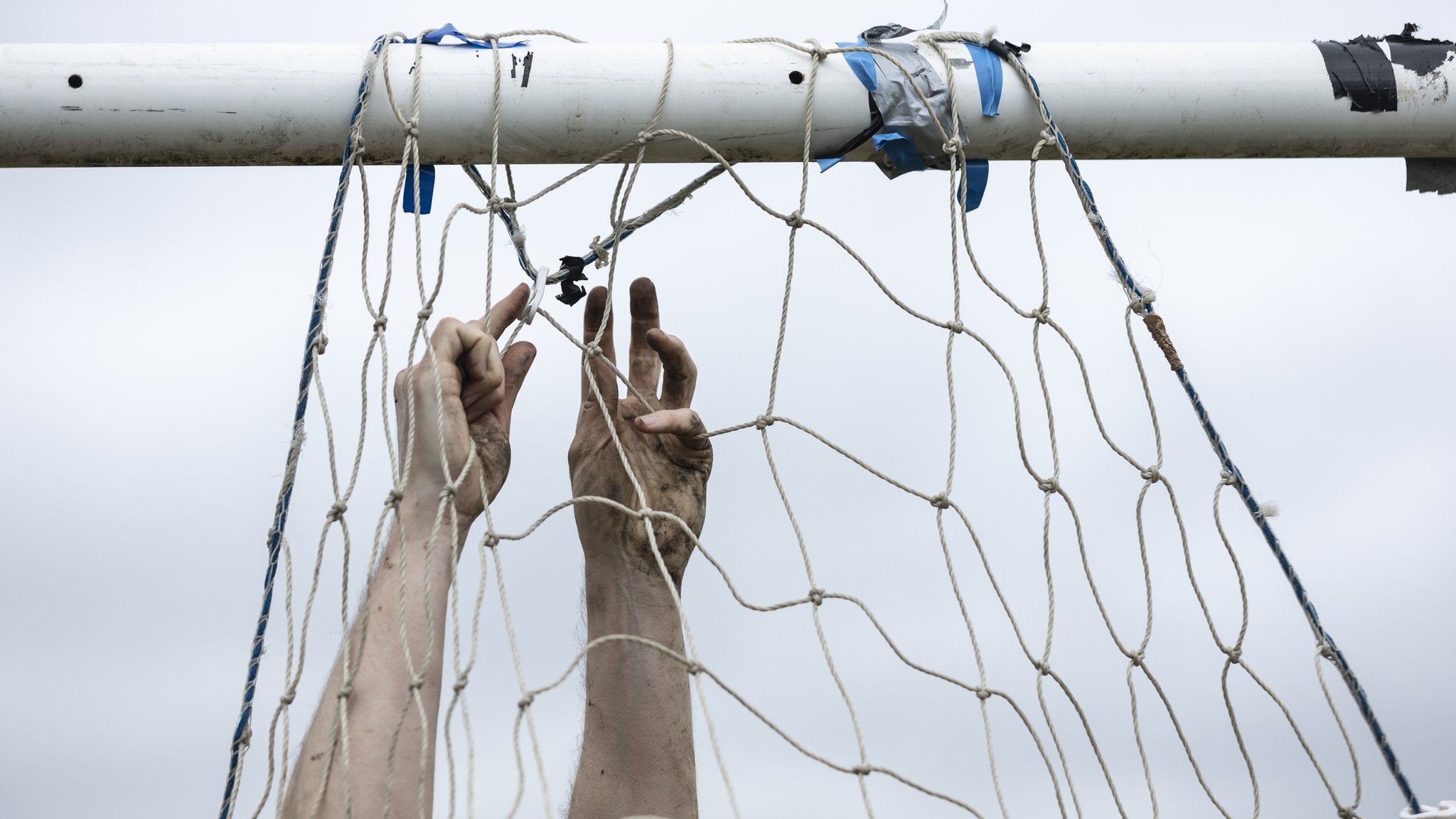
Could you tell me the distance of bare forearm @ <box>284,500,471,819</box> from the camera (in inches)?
71.0

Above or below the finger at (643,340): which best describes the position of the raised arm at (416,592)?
below

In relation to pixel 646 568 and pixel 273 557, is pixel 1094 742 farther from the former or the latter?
pixel 273 557

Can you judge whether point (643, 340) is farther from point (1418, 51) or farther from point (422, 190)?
point (1418, 51)

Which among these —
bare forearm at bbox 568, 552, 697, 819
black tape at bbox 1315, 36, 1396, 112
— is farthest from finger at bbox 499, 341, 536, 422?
black tape at bbox 1315, 36, 1396, 112

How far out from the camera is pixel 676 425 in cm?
225

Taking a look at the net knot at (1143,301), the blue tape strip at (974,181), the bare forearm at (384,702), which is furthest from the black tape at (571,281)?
the net knot at (1143,301)

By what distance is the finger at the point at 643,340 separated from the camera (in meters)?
A: 2.38

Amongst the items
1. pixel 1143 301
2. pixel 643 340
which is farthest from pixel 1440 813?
pixel 643 340

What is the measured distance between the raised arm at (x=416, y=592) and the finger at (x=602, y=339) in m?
0.17

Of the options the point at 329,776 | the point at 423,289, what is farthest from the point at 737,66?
the point at 329,776

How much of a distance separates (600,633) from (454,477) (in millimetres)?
537

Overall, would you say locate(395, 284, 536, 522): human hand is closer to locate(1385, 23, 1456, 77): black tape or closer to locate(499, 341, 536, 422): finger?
locate(499, 341, 536, 422): finger

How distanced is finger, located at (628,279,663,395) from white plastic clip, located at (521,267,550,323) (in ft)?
0.89

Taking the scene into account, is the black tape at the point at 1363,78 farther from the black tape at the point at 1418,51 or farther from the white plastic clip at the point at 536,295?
the white plastic clip at the point at 536,295
